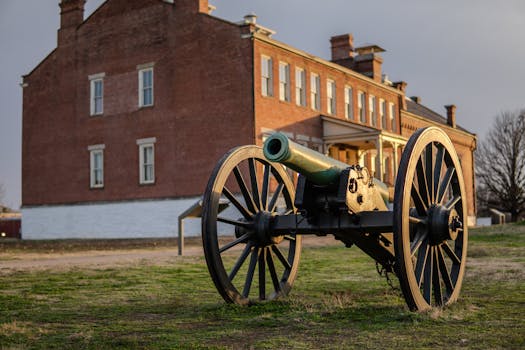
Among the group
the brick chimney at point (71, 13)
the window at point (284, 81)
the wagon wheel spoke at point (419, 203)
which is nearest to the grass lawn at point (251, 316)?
the wagon wheel spoke at point (419, 203)

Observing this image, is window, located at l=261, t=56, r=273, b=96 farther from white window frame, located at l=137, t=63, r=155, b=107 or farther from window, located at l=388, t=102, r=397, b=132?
window, located at l=388, t=102, r=397, b=132

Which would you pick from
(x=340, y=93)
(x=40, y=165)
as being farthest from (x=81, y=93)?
(x=340, y=93)

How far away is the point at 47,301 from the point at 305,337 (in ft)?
12.4

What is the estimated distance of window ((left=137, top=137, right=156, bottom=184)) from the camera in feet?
99.2

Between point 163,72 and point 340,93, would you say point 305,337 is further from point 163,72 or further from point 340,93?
point 340,93

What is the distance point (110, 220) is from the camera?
31.2 metres

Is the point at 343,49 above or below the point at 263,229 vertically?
above

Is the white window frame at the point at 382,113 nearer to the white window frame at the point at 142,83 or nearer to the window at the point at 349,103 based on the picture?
the window at the point at 349,103

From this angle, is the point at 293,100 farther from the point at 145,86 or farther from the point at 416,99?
the point at 416,99

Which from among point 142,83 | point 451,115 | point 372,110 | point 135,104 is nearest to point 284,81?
point 142,83

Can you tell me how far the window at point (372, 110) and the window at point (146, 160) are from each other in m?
12.8

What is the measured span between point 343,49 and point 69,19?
623 inches

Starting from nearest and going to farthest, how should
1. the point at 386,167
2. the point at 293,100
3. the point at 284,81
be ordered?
the point at 284,81 → the point at 293,100 → the point at 386,167

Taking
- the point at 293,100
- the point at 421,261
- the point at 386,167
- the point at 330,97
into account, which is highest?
the point at 330,97
